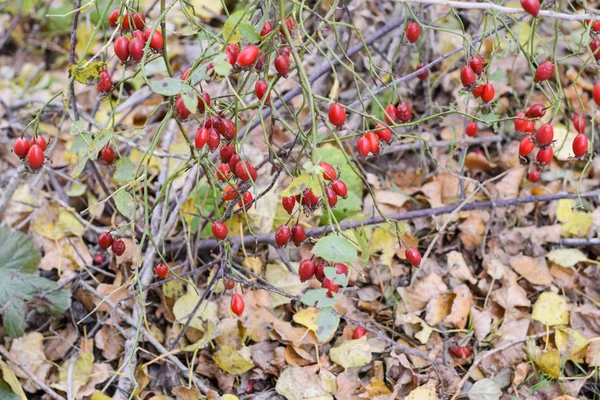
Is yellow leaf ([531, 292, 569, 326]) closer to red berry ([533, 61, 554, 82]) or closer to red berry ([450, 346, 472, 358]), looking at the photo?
red berry ([450, 346, 472, 358])

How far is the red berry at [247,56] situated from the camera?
130 centimetres

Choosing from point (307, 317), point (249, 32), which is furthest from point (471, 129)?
point (249, 32)

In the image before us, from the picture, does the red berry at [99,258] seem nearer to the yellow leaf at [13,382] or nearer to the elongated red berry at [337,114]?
the yellow leaf at [13,382]

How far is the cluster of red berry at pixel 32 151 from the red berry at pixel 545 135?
1.31m

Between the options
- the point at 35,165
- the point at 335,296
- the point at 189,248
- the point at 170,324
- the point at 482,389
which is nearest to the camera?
the point at 335,296

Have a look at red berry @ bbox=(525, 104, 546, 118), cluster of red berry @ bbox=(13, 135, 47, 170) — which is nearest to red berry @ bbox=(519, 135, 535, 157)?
red berry @ bbox=(525, 104, 546, 118)

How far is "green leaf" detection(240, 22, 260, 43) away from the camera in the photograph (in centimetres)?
133

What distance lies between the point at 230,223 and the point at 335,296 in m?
0.93

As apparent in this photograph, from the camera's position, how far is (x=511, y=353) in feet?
6.91

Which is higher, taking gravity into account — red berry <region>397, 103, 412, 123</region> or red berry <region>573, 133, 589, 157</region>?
red berry <region>397, 103, 412, 123</region>

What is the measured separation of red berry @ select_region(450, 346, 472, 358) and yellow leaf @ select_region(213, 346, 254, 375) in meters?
0.70

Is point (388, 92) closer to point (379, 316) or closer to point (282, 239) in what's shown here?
point (379, 316)

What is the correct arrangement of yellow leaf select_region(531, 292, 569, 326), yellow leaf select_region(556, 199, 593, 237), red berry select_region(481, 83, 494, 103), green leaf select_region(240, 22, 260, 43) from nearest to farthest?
green leaf select_region(240, 22, 260, 43) < red berry select_region(481, 83, 494, 103) < yellow leaf select_region(531, 292, 569, 326) < yellow leaf select_region(556, 199, 593, 237)

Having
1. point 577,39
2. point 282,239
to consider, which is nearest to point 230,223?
point 282,239
